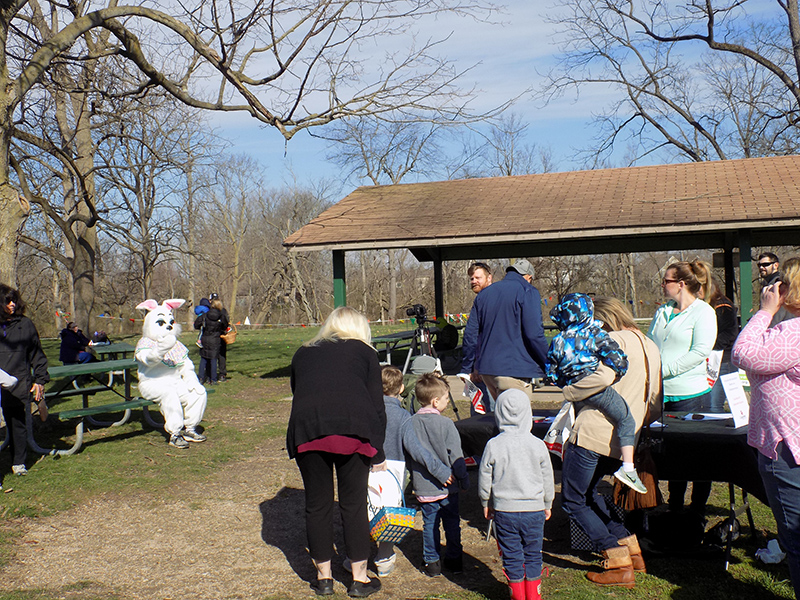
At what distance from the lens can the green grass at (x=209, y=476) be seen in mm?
3857

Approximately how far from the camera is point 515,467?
358 centimetres

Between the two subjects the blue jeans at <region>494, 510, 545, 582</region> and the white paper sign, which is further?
the white paper sign

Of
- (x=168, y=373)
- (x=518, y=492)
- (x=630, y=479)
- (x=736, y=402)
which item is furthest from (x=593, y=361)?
(x=168, y=373)

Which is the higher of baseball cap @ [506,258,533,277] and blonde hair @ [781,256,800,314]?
baseball cap @ [506,258,533,277]

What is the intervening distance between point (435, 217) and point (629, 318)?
894 centimetres

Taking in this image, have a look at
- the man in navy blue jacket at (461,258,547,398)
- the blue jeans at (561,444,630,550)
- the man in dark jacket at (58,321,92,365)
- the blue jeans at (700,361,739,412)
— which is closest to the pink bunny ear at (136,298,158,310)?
the man in navy blue jacket at (461,258,547,398)

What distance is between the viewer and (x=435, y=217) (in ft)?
42.4

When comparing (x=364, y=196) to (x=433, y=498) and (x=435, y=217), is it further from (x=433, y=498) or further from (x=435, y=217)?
(x=433, y=498)

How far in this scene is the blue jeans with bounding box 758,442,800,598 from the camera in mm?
2951

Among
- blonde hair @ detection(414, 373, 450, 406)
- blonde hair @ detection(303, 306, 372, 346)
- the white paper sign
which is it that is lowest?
the white paper sign

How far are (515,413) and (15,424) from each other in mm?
5104

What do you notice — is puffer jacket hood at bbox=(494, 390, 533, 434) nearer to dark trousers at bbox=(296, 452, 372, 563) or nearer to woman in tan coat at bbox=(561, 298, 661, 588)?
woman in tan coat at bbox=(561, 298, 661, 588)

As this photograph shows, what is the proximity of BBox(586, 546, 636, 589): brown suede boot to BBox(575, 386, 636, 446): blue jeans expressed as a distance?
0.65 m

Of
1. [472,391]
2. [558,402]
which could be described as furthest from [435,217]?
[472,391]
